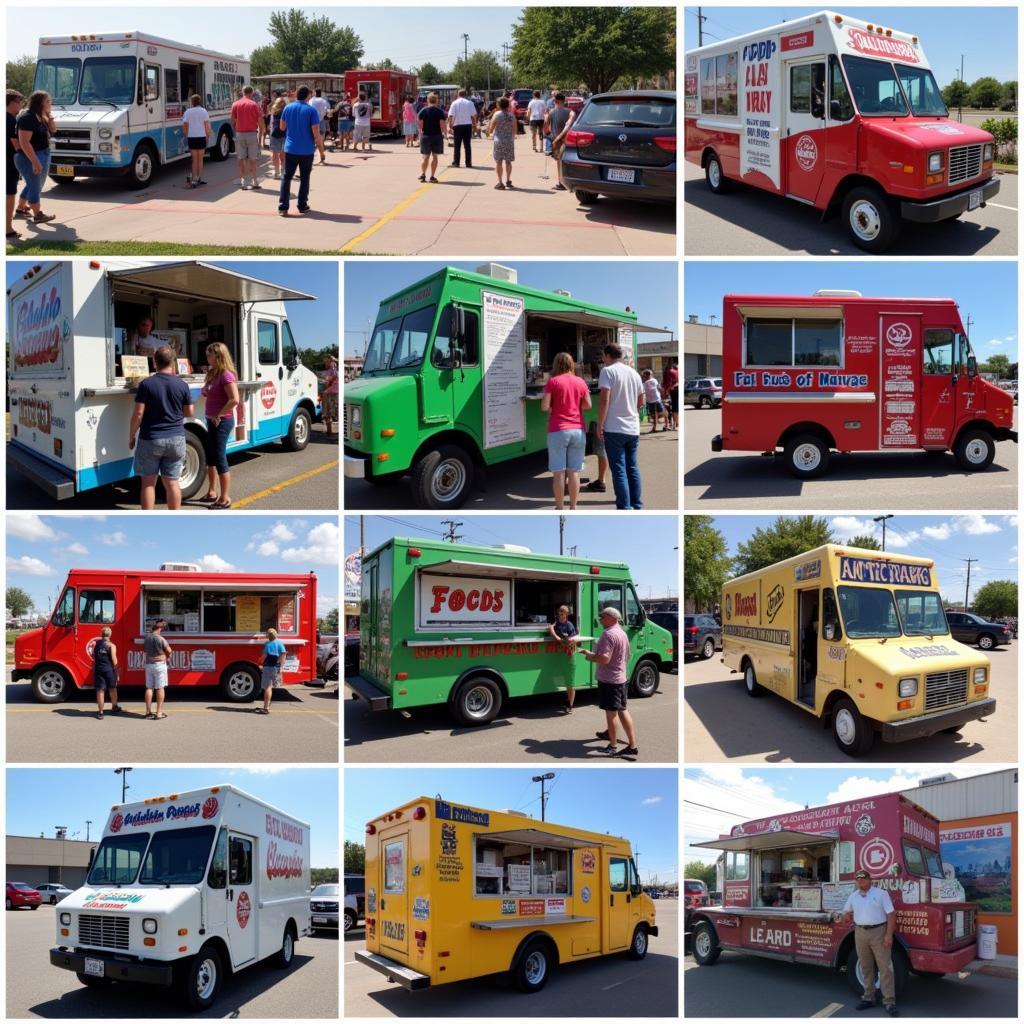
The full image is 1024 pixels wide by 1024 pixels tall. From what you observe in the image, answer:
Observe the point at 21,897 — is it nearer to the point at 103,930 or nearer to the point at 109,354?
the point at 103,930

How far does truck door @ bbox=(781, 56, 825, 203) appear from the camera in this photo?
33.7 feet

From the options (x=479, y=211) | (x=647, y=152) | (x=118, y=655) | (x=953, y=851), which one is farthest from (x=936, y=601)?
(x=118, y=655)

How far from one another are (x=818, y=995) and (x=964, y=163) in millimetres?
8933

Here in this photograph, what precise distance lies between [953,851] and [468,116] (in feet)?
46.8

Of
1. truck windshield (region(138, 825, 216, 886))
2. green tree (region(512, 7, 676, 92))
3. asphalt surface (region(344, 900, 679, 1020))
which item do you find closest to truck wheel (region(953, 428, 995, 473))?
asphalt surface (region(344, 900, 679, 1020))

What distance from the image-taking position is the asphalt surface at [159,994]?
21.0 ft

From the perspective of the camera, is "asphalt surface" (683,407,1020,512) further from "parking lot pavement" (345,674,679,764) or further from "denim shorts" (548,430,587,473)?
"parking lot pavement" (345,674,679,764)

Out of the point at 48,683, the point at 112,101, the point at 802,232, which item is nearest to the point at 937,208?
the point at 802,232

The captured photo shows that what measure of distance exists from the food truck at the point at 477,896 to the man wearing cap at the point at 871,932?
264 centimetres

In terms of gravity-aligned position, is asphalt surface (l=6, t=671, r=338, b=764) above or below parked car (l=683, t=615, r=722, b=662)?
above

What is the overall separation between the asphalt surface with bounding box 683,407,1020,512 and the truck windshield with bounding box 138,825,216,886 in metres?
6.06

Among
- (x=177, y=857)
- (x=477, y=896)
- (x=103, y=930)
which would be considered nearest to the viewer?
(x=103, y=930)

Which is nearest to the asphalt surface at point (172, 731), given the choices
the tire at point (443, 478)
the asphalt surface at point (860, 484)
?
the tire at point (443, 478)

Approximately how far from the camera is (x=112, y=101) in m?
13.6
